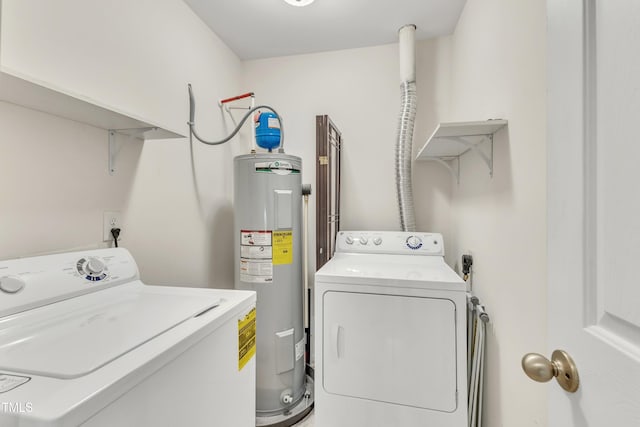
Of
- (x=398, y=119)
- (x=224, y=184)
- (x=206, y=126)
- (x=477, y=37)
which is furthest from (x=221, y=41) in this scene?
(x=477, y=37)

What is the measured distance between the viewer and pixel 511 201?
1180 mm

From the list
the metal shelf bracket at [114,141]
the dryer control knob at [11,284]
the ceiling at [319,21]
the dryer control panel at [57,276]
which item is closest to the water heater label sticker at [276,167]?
the metal shelf bracket at [114,141]

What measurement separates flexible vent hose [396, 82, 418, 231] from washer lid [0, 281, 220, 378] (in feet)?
5.10

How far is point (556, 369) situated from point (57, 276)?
4.31 ft

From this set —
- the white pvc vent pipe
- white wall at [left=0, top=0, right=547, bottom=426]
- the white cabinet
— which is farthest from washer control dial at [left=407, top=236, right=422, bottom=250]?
the white cabinet

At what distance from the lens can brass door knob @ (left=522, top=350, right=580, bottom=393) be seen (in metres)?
0.51

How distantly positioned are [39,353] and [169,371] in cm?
26

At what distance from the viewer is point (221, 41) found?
228cm

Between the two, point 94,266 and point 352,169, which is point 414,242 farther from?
point 94,266

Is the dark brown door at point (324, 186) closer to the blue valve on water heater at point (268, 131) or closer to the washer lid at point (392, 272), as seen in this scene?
the washer lid at point (392, 272)

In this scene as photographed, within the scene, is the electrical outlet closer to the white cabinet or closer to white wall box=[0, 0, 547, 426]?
white wall box=[0, 0, 547, 426]

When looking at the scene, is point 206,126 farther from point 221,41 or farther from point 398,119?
point 398,119

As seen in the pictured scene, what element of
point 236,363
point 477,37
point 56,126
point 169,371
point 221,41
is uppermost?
point 221,41

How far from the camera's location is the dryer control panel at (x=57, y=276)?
794mm
